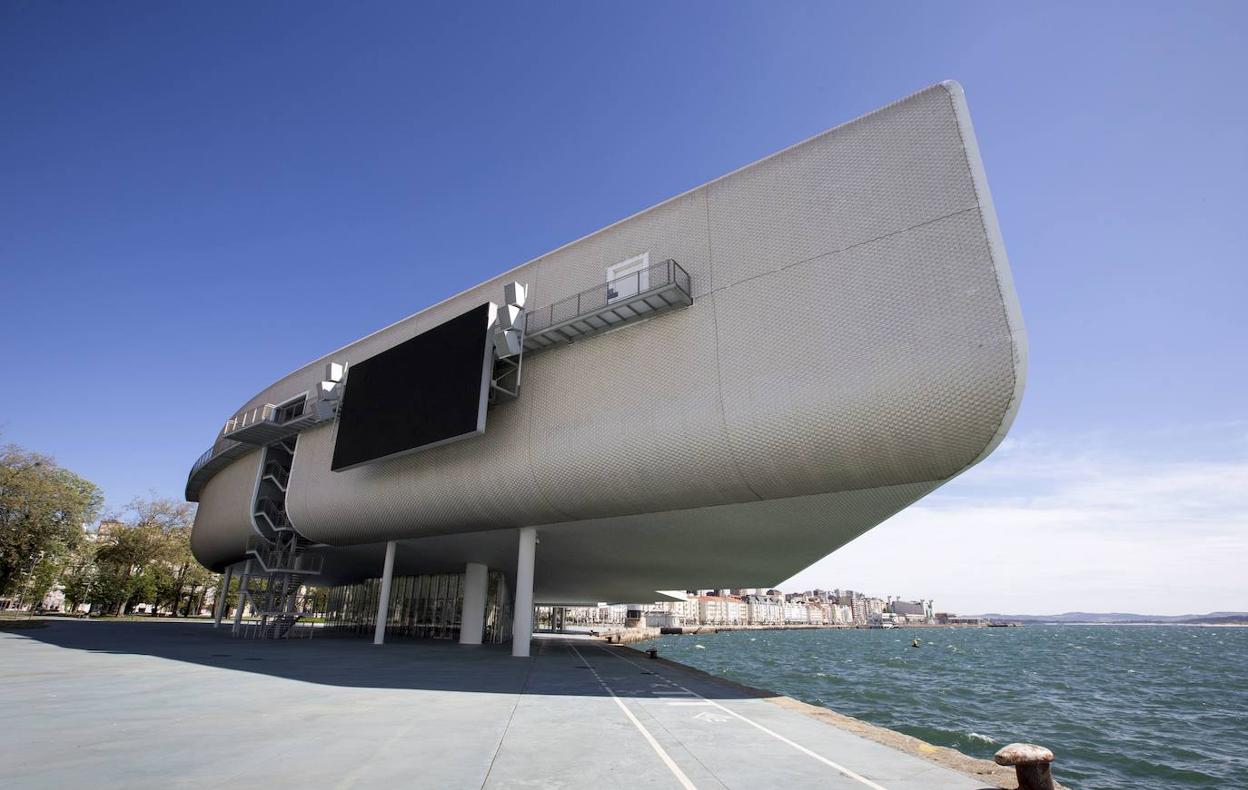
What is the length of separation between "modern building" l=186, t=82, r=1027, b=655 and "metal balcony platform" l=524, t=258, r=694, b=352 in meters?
0.11

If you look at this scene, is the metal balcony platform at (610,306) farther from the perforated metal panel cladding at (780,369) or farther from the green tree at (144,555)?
the green tree at (144,555)

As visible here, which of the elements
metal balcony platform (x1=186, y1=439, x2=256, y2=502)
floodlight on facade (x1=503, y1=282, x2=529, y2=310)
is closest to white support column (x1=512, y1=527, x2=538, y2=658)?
floodlight on facade (x1=503, y1=282, x2=529, y2=310)

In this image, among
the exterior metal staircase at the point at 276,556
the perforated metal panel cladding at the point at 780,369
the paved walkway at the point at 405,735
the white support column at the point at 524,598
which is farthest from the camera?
the exterior metal staircase at the point at 276,556

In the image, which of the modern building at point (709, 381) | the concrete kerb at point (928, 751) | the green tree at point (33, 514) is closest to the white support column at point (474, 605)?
the modern building at point (709, 381)

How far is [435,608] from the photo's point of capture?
4406 centimetres

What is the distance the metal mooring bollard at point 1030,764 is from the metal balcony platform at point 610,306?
16.1 meters

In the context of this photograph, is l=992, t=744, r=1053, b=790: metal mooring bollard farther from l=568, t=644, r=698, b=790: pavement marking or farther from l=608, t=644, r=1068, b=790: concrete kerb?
l=568, t=644, r=698, b=790: pavement marking

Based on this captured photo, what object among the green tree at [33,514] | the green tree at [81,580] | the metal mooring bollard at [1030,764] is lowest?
the metal mooring bollard at [1030,764]

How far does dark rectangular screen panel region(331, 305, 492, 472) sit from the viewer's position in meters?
24.4

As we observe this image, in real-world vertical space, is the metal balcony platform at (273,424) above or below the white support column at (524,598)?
above

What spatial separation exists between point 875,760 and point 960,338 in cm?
1103

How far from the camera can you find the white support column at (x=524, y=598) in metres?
25.5

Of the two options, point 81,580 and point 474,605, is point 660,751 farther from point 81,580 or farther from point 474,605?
point 81,580

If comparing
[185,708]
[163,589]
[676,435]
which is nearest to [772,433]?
[676,435]
